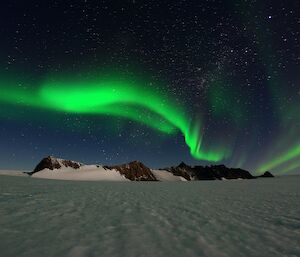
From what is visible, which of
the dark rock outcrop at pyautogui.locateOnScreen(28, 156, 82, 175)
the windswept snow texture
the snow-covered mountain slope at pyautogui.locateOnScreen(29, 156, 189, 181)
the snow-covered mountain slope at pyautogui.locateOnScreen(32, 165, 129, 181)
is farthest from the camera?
the dark rock outcrop at pyautogui.locateOnScreen(28, 156, 82, 175)

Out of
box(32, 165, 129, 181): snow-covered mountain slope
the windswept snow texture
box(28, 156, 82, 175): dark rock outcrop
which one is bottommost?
the windswept snow texture

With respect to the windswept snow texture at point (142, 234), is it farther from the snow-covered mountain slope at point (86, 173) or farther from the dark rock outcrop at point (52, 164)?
the dark rock outcrop at point (52, 164)

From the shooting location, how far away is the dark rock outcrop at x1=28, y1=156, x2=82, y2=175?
173 metres

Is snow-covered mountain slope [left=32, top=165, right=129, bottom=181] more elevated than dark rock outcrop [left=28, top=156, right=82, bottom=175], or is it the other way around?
dark rock outcrop [left=28, top=156, right=82, bottom=175]

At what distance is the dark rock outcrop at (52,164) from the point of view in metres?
173

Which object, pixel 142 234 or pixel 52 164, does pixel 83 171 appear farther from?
pixel 142 234

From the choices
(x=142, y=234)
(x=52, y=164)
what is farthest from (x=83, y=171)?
(x=142, y=234)

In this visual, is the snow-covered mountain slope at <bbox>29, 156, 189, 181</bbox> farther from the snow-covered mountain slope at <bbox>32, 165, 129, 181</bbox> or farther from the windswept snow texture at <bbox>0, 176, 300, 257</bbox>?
the windswept snow texture at <bbox>0, 176, 300, 257</bbox>

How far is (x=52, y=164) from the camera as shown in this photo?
178 meters

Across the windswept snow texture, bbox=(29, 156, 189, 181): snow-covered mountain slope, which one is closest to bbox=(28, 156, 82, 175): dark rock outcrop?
bbox=(29, 156, 189, 181): snow-covered mountain slope

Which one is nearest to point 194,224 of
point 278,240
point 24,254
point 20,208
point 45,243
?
point 278,240

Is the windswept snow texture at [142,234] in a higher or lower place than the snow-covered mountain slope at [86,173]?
lower

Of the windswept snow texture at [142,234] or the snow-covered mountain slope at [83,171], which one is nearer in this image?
the windswept snow texture at [142,234]

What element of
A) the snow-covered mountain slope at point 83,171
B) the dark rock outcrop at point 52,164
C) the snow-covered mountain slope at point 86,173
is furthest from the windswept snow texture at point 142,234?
the dark rock outcrop at point 52,164
